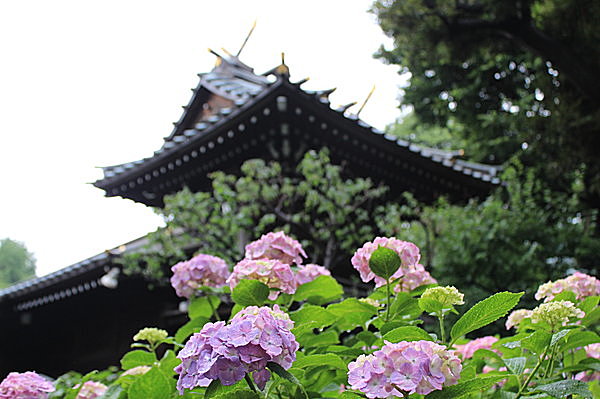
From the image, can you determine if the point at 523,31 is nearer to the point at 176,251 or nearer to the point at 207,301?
the point at 176,251

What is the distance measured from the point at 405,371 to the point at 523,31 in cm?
728

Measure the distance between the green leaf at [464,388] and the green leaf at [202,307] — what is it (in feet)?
2.49

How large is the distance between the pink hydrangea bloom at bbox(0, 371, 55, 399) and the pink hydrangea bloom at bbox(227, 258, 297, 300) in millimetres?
501

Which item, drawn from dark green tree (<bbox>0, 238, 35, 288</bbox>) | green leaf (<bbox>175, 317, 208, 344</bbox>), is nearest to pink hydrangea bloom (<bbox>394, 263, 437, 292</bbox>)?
green leaf (<bbox>175, 317, 208, 344</bbox>)

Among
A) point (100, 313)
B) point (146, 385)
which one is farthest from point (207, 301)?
point (100, 313)

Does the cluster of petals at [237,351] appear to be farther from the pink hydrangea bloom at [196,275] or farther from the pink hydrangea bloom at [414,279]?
the pink hydrangea bloom at [196,275]

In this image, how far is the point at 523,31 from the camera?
6875 mm

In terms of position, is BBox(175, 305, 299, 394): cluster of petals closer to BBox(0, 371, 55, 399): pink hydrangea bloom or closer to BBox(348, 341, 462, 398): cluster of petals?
BBox(348, 341, 462, 398): cluster of petals

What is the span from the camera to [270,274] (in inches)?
45.1

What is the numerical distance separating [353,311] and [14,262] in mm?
34999

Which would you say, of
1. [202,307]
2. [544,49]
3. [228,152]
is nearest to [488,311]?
[202,307]

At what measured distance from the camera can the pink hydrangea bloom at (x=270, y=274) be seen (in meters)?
1.14

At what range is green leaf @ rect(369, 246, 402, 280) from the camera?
1.04 m

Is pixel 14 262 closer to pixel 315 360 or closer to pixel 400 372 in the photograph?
pixel 315 360
